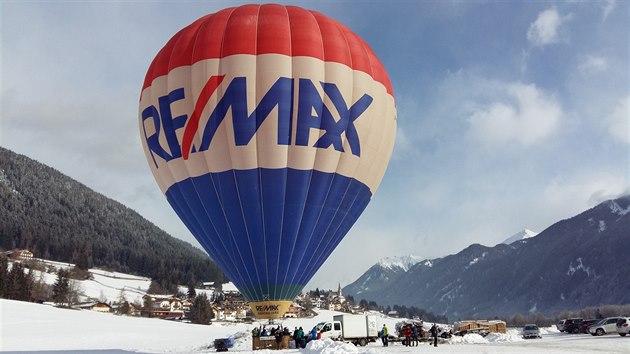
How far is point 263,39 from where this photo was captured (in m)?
27.9

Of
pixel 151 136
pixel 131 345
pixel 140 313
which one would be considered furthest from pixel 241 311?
pixel 151 136

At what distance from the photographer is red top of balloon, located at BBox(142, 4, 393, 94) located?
2784 cm

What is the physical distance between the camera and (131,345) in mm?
47344

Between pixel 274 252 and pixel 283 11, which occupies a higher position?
pixel 283 11

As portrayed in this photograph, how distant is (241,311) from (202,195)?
143 meters

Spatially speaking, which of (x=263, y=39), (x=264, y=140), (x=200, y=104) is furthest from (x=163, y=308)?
(x=263, y=39)

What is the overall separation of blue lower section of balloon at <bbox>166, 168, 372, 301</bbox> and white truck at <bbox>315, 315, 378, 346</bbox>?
12.7 m

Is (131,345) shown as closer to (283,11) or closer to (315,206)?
(315,206)

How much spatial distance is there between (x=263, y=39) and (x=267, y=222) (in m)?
9.12

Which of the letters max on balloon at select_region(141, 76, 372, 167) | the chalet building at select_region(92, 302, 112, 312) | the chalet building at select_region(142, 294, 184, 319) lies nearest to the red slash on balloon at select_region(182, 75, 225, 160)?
the letters max on balloon at select_region(141, 76, 372, 167)

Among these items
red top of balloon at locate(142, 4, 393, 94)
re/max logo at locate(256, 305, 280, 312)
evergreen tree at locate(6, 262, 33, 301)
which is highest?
red top of balloon at locate(142, 4, 393, 94)

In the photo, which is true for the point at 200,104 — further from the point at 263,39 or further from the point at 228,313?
the point at 228,313

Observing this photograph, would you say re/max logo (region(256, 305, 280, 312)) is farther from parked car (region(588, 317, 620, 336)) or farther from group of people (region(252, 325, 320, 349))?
parked car (region(588, 317, 620, 336))

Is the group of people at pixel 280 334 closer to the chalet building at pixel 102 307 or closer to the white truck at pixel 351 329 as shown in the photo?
the white truck at pixel 351 329
